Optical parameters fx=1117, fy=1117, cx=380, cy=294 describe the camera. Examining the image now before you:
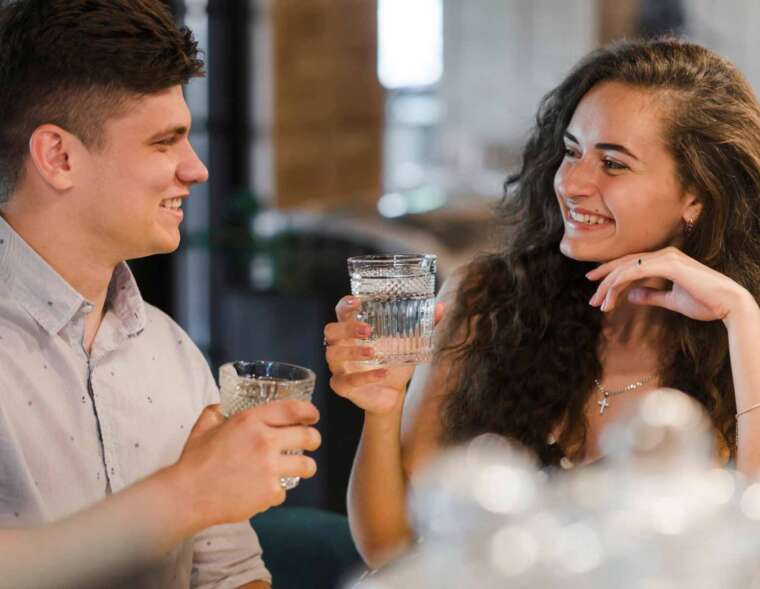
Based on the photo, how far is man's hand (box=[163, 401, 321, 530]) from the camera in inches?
50.0

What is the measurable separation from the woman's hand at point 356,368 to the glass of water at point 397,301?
20 millimetres

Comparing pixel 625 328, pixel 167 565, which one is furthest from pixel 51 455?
pixel 625 328

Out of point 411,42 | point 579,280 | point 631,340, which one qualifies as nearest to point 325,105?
point 411,42

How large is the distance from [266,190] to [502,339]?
10.5 ft

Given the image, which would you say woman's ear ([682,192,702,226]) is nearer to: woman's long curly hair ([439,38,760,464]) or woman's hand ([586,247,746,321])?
woman's long curly hair ([439,38,760,464])

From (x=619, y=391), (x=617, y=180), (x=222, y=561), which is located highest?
(x=617, y=180)

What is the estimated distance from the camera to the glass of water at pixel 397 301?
171 cm

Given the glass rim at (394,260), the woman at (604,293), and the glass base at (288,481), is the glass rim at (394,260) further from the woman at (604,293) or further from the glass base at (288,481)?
the glass base at (288,481)

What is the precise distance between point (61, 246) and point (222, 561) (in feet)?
1.93

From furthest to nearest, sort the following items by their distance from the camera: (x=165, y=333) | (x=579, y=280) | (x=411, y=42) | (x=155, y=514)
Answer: (x=411, y=42), (x=579, y=280), (x=165, y=333), (x=155, y=514)

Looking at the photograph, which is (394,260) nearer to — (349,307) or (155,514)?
(349,307)

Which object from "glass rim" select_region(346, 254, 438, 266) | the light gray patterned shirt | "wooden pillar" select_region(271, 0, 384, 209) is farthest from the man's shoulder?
"wooden pillar" select_region(271, 0, 384, 209)

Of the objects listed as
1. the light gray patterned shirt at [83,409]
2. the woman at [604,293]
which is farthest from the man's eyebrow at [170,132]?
the woman at [604,293]

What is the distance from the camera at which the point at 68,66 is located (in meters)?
1.66
